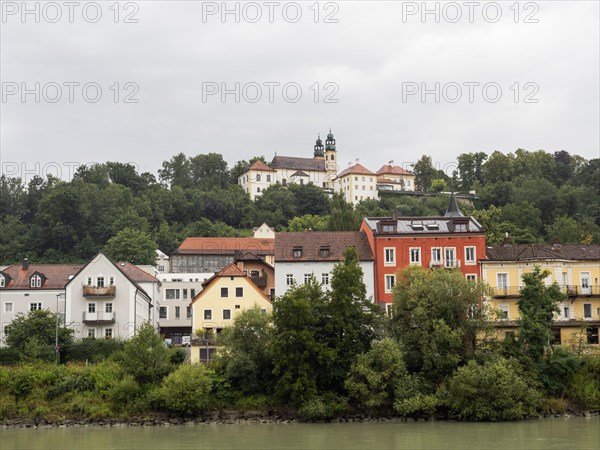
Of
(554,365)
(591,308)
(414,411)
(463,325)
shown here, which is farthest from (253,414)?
(591,308)

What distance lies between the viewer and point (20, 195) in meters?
146

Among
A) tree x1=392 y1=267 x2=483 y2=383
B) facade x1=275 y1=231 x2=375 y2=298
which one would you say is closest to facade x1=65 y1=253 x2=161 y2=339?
facade x1=275 y1=231 x2=375 y2=298

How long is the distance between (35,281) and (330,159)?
11867cm

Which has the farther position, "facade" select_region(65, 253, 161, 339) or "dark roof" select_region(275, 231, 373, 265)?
"facade" select_region(65, 253, 161, 339)

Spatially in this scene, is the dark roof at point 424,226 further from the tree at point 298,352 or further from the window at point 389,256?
the tree at point 298,352

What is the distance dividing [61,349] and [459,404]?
28026 millimetres

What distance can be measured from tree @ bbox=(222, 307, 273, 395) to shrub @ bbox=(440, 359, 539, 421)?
1135cm

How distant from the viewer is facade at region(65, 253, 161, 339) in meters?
67.4

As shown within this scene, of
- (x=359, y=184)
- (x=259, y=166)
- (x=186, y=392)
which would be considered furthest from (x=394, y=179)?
(x=186, y=392)

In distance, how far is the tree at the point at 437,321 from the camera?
53.3m

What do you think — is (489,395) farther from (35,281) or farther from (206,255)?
(206,255)

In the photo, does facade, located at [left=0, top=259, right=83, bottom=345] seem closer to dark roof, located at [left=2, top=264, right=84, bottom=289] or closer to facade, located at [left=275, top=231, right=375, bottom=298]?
dark roof, located at [left=2, top=264, right=84, bottom=289]

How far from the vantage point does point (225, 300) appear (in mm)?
66812

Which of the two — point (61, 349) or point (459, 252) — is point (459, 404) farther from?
point (61, 349)
